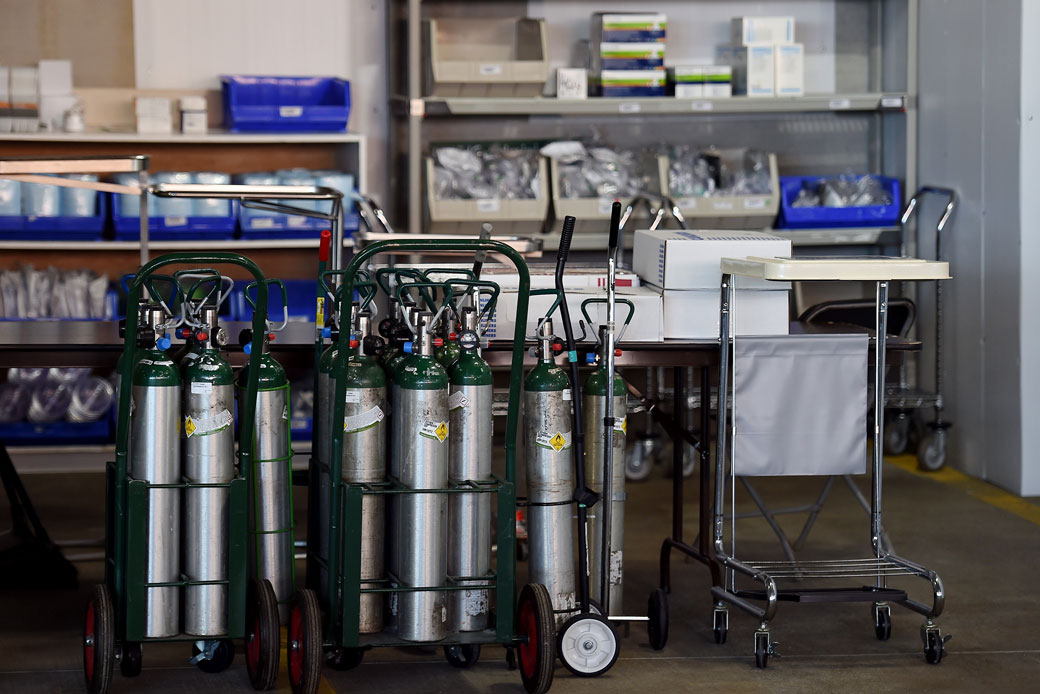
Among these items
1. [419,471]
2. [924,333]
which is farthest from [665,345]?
[924,333]

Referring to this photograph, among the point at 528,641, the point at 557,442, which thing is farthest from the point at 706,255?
the point at 528,641

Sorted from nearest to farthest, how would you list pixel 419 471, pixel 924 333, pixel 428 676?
pixel 419 471
pixel 428 676
pixel 924 333

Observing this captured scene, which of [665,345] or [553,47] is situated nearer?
[665,345]

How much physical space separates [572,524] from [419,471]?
0.55 metres

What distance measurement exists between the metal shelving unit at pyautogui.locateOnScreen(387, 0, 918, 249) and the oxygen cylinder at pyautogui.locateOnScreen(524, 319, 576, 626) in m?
2.75

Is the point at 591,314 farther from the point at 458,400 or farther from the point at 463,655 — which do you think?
the point at 463,655

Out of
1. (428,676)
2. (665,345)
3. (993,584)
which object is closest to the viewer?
(428,676)

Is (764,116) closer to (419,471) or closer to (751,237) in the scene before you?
(751,237)

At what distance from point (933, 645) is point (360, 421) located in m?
1.66

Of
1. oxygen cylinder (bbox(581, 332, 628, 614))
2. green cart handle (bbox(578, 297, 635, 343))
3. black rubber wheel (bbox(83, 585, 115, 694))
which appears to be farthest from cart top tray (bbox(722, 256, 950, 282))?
black rubber wheel (bbox(83, 585, 115, 694))

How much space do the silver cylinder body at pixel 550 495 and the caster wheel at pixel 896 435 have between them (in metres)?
3.32

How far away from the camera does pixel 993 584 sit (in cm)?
436

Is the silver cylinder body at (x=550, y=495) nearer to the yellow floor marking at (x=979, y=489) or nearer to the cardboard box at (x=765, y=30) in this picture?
the yellow floor marking at (x=979, y=489)

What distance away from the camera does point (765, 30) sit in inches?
253
